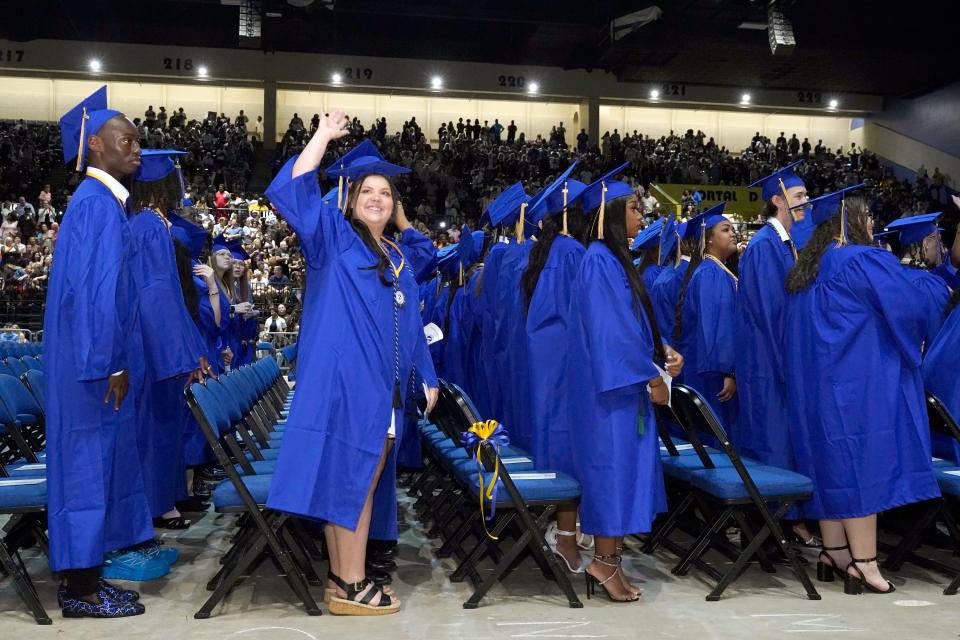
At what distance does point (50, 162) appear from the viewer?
2402 cm

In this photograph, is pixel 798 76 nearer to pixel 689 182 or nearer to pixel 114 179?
pixel 689 182

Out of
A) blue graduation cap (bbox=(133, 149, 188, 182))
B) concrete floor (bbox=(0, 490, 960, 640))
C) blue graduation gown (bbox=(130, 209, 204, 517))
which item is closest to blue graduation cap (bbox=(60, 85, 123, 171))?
blue graduation gown (bbox=(130, 209, 204, 517))

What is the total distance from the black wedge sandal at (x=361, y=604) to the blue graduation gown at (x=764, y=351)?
206 cm

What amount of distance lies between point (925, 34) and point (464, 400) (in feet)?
82.2

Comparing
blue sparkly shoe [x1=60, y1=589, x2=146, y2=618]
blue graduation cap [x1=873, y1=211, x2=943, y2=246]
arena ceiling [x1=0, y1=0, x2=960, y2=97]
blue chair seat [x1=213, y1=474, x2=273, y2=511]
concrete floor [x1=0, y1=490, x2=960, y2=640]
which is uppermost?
arena ceiling [x1=0, y1=0, x2=960, y2=97]

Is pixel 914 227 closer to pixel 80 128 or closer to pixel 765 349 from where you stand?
pixel 765 349

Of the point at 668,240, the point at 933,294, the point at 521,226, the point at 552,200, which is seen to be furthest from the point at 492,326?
the point at 933,294

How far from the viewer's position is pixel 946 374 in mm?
4793

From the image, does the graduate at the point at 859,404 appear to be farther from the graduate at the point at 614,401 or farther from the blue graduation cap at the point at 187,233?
the blue graduation cap at the point at 187,233

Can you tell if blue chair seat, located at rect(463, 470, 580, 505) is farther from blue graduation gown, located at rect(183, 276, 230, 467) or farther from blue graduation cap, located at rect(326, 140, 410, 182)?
blue graduation gown, located at rect(183, 276, 230, 467)

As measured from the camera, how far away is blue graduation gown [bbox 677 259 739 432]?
5238 millimetres

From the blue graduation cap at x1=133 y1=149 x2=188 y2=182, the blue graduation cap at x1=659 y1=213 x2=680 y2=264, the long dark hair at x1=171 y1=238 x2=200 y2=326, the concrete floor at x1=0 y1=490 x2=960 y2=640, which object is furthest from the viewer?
the blue graduation cap at x1=659 y1=213 x2=680 y2=264

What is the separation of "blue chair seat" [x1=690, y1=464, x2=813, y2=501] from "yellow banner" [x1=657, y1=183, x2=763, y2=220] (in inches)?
804

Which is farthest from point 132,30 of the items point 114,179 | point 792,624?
point 792,624
